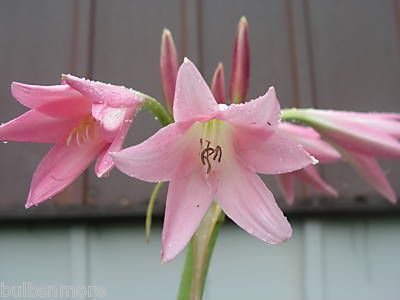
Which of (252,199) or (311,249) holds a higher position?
(252,199)

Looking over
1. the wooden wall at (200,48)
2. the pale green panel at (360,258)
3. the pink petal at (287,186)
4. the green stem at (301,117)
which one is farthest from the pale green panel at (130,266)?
the green stem at (301,117)

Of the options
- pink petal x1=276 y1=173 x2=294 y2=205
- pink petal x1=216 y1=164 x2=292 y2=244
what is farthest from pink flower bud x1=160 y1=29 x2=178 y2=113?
pink petal x1=276 y1=173 x2=294 y2=205

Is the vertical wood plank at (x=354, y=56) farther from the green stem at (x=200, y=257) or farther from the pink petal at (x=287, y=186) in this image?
the green stem at (x=200, y=257)

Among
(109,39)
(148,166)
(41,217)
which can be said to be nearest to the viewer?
(148,166)

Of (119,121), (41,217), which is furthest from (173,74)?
(41,217)

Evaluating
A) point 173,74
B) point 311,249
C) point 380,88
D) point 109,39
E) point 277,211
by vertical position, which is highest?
point 109,39

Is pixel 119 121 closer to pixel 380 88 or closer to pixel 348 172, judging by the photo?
pixel 348 172

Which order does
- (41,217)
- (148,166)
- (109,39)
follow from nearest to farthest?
1. (148,166)
2. (41,217)
3. (109,39)

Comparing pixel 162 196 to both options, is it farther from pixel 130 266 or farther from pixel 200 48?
pixel 200 48

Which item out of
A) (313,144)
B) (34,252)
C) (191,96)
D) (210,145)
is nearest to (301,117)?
(313,144)

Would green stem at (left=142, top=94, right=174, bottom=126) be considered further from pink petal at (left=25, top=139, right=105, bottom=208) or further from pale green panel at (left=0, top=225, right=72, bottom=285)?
pale green panel at (left=0, top=225, right=72, bottom=285)
